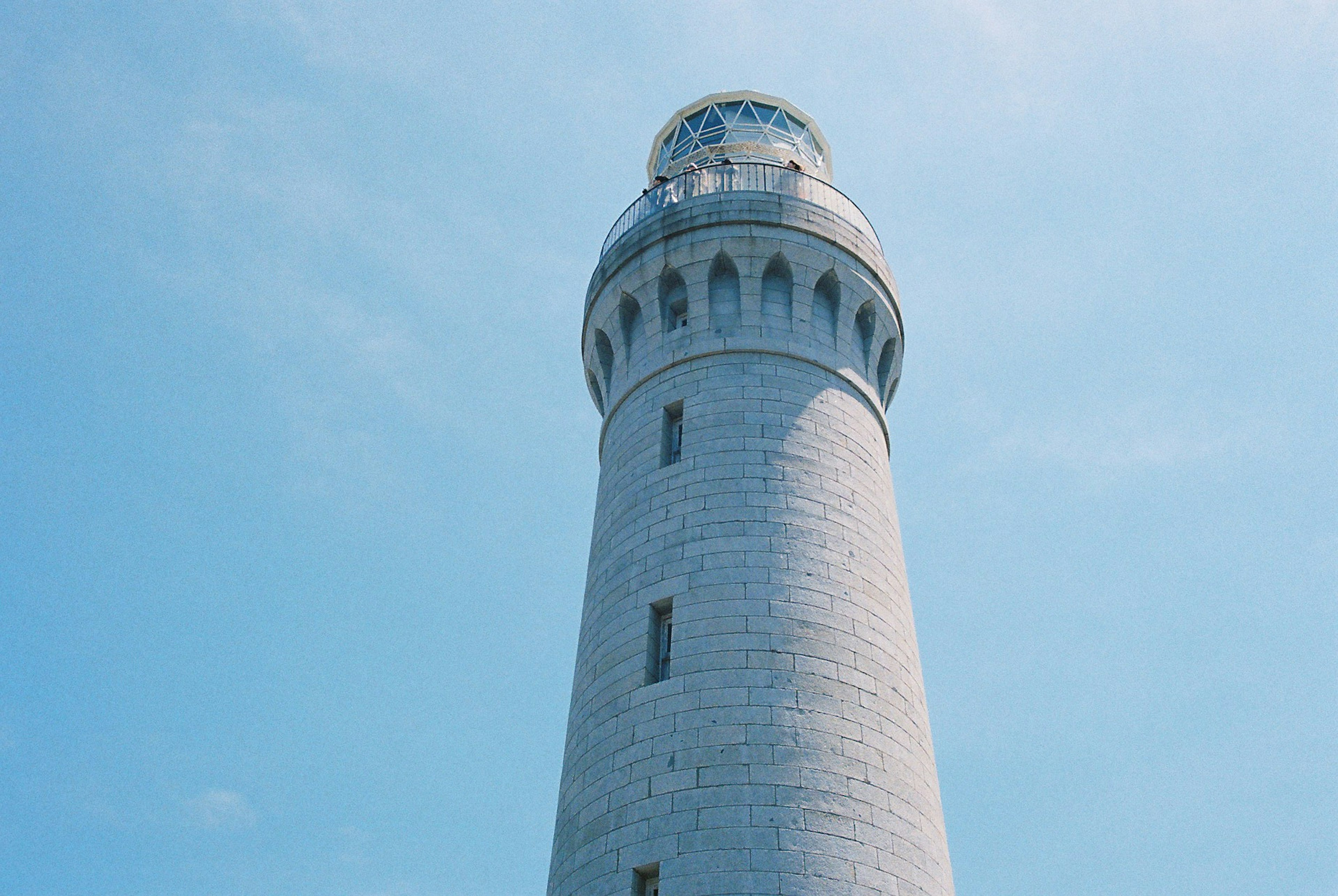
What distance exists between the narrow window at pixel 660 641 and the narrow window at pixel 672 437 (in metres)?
3.04

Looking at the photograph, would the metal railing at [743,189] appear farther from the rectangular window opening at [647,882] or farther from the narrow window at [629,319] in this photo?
the rectangular window opening at [647,882]

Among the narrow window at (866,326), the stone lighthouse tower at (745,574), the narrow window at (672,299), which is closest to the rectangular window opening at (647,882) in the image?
the stone lighthouse tower at (745,574)

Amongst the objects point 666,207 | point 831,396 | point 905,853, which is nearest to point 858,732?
point 905,853

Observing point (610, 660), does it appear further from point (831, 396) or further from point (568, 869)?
point (831, 396)

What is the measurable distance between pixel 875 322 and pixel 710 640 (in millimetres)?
9134

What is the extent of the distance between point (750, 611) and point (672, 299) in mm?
7947

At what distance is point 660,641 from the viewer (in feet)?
66.1

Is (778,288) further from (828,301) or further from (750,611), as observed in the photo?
(750,611)

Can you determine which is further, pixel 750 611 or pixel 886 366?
pixel 886 366

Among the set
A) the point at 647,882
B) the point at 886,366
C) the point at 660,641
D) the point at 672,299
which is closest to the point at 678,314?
the point at 672,299

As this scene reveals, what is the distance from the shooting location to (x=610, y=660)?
802 inches

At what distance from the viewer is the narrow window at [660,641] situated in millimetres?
19688

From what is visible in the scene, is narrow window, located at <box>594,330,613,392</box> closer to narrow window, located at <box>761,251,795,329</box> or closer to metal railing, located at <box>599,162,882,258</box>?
metal railing, located at <box>599,162,882,258</box>

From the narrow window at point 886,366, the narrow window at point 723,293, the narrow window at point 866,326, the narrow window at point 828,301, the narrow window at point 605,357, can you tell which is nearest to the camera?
the narrow window at point 723,293
